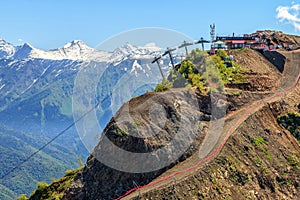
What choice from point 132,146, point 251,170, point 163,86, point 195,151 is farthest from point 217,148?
point 163,86

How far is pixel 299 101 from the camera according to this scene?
234 ft

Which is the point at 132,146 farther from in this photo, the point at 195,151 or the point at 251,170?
the point at 251,170

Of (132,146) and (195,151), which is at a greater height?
Result: (132,146)

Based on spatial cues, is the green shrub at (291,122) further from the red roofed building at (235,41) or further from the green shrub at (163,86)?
the red roofed building at (235,41)

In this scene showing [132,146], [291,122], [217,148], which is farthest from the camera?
[291,122]

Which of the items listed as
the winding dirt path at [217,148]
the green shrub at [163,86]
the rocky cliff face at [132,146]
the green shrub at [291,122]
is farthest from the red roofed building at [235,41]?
the rocky cliff face at [132,146]

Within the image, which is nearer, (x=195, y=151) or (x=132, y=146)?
(x=132, y=146)

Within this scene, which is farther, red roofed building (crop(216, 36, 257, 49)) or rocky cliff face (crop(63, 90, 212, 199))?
red roofed building (crop(216, 36, 257, 49))

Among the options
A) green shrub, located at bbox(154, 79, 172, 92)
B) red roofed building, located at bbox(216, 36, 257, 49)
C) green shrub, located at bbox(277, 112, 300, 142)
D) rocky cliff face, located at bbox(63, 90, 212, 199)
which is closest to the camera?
rocky cliff face, located at bbox(63, 90, 212, 199)

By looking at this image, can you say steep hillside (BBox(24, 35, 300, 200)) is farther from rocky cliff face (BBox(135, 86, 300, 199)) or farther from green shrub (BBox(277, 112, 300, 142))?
green shrub (BBox(277, 112, 300, 142))

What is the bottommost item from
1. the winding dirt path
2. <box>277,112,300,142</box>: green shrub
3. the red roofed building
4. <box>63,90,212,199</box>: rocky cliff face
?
<box>277,112,300,142</box>: green shrub

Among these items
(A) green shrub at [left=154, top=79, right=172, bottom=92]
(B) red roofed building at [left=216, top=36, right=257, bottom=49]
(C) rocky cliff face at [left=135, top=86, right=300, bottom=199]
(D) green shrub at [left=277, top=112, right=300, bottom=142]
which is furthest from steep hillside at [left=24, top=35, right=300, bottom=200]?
(B) red roofed building at [left=216, top=36, right=257, bottom=49]

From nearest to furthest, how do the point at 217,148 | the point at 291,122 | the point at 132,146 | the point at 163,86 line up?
1. the point at 132,146
2. the point at 217,148
3. the point at 163,86
4. the point at 291,122

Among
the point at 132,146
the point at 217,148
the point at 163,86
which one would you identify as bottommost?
the point at 217,148
